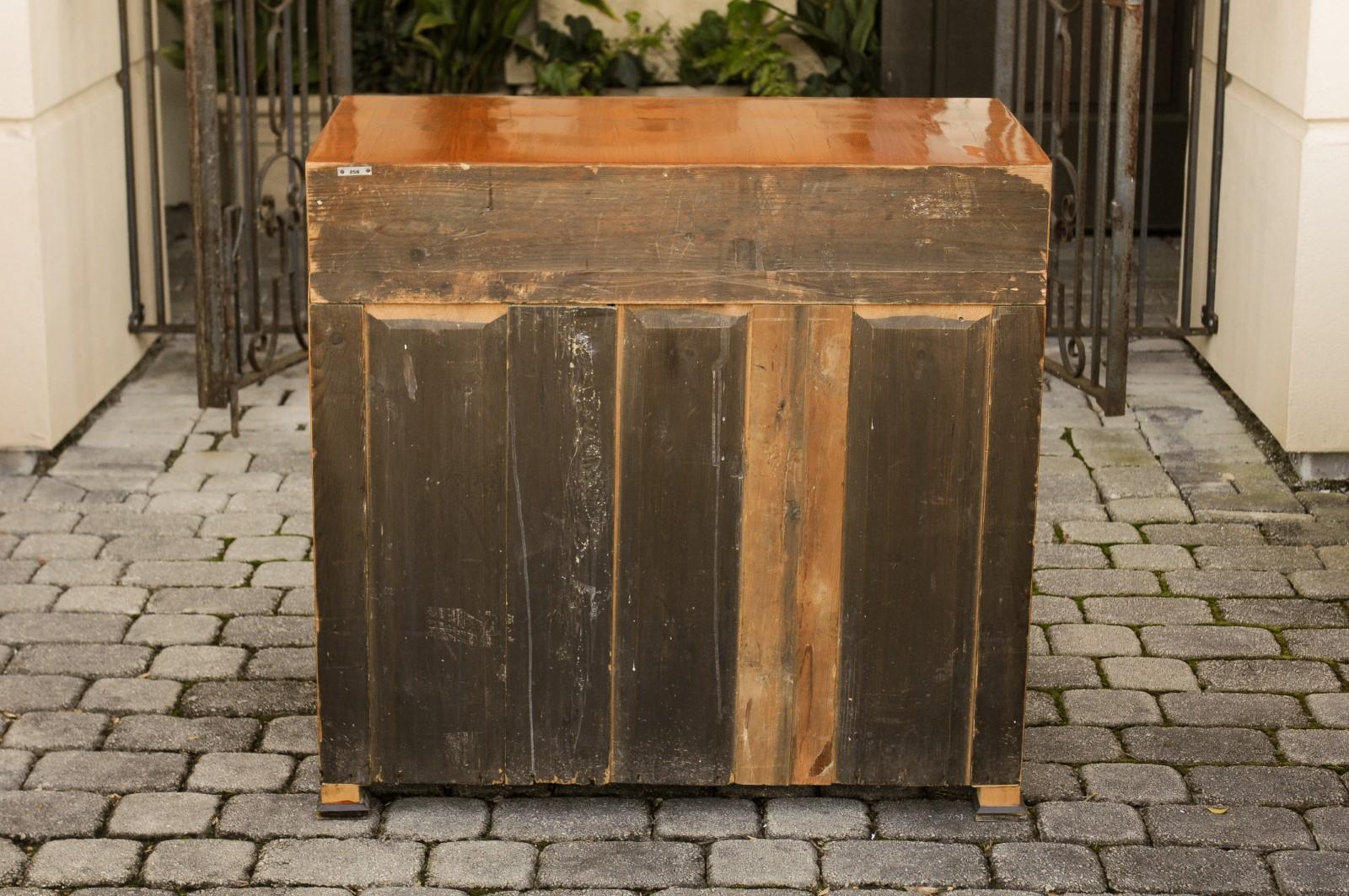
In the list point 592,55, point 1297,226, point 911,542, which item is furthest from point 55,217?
point 592,55

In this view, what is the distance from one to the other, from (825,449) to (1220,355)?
3.44 metres

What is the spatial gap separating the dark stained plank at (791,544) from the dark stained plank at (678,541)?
30mm

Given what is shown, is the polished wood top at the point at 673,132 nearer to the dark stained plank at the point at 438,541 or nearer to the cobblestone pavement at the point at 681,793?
the dark stained plank at the point at 438,541

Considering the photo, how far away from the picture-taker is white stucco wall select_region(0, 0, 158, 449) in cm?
558

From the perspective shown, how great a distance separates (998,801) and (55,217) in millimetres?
3519

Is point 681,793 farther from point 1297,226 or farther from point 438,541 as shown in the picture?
point 1297,226

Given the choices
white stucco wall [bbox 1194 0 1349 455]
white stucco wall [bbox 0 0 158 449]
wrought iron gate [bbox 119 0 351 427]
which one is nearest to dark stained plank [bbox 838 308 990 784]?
white stucco wall [bbox 1194 0 1349 455]

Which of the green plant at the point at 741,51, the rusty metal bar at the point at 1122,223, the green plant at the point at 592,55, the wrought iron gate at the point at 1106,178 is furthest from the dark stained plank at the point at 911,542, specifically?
the green plant at the point at 592,55

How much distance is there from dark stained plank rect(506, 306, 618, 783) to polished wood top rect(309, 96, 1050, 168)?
33cm

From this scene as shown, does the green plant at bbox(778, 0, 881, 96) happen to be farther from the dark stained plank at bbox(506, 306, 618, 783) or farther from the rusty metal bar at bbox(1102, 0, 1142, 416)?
the dark stained plank at bbox(506, 306, 618, 783)

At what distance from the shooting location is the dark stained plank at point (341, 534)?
136 inches

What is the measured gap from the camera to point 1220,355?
21.5 ft

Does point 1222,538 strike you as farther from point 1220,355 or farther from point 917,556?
point 917,556

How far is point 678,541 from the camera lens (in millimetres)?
3561
